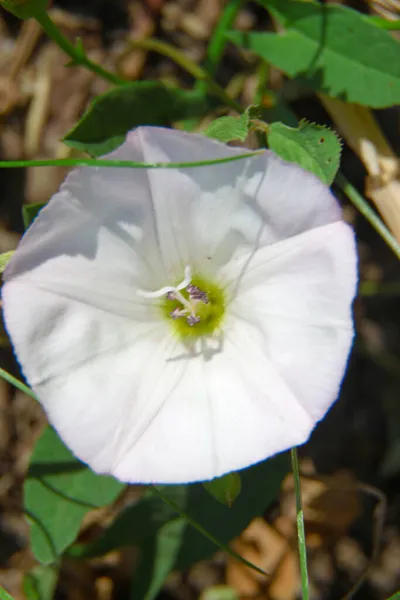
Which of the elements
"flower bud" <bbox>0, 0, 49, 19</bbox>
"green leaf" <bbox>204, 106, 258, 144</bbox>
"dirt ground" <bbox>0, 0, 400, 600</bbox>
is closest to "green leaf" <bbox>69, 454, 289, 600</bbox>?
"dirt ground" <bbox>0, 0, 400, 600</bbox>

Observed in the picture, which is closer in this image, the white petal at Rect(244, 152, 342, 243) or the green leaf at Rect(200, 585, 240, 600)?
the white petal at Rect(244, 152, 342, 243)

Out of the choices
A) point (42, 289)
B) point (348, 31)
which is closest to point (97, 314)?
point (42, 289)

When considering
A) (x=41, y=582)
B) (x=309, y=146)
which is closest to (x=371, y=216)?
(x=309, y=146)

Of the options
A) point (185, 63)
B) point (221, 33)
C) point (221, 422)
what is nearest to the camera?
point (221, 422)

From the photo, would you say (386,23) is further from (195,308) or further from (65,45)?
(195,308)

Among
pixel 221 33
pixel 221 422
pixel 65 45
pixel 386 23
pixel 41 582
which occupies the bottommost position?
pixel 41 582

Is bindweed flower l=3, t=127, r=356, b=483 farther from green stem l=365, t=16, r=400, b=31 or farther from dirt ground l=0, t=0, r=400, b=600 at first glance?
dirt ground l=0, t=0, r=400, b=600

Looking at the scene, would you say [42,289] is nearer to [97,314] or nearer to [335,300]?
[97,314]

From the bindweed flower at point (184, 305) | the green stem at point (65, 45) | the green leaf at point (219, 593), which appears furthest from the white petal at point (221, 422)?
the green leaf at point (219, 593)
